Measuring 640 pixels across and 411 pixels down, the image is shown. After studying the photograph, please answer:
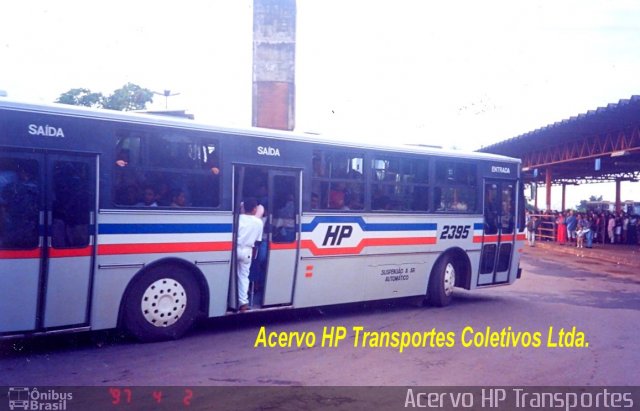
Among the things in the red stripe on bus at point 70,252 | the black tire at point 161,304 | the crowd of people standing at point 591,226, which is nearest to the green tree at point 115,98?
the crowd of people standing at point 591,226

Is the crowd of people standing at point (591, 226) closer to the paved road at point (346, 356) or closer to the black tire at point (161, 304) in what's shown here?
the paved road at point (346, 356)

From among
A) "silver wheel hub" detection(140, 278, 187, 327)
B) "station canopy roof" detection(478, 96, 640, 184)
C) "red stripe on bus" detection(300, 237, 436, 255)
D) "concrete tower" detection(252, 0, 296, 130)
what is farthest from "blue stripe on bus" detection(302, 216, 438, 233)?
"concrete tower" detection(252, 0, 296, 130)

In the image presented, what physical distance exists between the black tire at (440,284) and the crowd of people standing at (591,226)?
2269cm

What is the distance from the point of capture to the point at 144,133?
343 inches

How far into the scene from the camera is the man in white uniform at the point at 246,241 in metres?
9.59

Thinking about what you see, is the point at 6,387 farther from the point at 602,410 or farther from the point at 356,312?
the point at 356,312

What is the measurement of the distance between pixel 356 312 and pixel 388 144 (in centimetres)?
298

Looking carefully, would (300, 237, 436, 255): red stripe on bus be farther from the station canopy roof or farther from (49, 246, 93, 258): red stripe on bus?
the station canopy roof

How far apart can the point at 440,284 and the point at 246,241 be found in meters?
4.61

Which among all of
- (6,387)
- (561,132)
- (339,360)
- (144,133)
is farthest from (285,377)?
(561,132)

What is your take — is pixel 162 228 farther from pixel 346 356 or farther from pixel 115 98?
pixel 115 98

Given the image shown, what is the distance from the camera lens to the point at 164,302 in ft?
29.4

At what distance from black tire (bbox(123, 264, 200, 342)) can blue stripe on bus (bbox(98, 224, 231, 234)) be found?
0.49m

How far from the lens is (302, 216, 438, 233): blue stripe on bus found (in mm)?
10570
